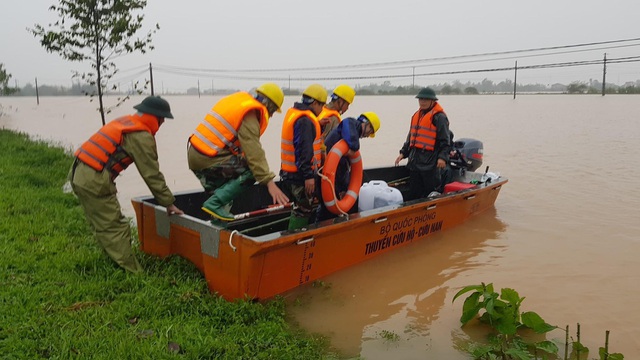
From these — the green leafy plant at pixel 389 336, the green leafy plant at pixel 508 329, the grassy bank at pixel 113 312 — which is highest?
the grassy bank at pixel 113 312

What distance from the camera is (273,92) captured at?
418 centimetres

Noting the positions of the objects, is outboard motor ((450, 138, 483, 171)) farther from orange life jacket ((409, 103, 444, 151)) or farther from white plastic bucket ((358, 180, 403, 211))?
white plastic bucket ((358, 180, 403, 211))

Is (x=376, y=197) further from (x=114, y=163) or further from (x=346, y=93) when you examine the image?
(x=114, y=163)

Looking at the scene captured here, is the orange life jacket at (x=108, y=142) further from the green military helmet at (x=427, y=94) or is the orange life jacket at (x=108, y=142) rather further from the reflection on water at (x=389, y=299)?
the green military helmet at (x=427, y=94)

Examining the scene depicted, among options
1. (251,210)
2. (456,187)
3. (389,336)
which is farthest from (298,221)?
(456,187)

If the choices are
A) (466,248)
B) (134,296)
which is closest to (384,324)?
(134,296)

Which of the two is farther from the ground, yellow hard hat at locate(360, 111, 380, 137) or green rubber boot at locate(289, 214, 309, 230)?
yellow hard hat at locate(360, 111, 380, 137)

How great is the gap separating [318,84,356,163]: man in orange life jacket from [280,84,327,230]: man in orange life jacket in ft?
2.36

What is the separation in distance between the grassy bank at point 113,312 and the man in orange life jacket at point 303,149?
99 centimetres

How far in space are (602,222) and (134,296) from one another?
21.5 ft

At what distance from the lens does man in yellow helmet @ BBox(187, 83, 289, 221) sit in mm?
3980

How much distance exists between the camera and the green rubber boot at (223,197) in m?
4.11

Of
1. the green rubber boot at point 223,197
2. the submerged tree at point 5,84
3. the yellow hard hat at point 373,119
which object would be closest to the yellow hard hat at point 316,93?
the yellow hard hat at point 373,119

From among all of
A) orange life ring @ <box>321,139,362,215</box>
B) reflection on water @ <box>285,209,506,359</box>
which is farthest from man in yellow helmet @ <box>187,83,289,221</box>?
reflection on water @ <box>285,209,506,359</box>
